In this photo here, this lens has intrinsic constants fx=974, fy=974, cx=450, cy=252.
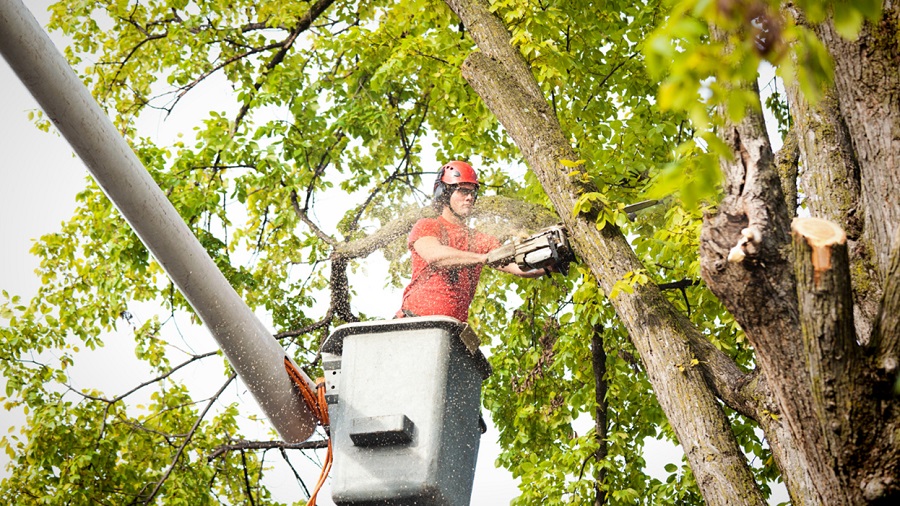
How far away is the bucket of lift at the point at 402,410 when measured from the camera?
382 centimetres

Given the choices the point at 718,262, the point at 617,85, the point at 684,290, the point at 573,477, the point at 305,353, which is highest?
the point at 617,85

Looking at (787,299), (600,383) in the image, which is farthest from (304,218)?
(787,299)

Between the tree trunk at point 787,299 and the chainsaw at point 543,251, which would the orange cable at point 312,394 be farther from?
the tree trunk at point 787,299

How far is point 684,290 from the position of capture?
6395 mm

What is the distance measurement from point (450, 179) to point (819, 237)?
9.73 feet

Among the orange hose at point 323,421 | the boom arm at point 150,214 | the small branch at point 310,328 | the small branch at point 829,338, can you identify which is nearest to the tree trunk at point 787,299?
the small branch at point 829,338

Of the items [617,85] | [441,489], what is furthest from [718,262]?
[617,85]

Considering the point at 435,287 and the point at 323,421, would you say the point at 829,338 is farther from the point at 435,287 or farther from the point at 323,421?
the point at 435,287

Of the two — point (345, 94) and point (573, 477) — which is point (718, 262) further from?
point (345, 94)

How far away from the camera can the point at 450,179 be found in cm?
521

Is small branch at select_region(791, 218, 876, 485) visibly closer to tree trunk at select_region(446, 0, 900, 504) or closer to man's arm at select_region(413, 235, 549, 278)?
tree trunk at select_region(446, 0, 900, 504)

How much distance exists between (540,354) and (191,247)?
4881mm

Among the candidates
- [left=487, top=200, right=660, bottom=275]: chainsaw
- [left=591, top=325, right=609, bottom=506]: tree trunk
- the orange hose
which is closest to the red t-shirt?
[left=487, top=200, right=660, bottom=275]: chainsaw

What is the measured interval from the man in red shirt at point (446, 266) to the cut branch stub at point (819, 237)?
233 cm
